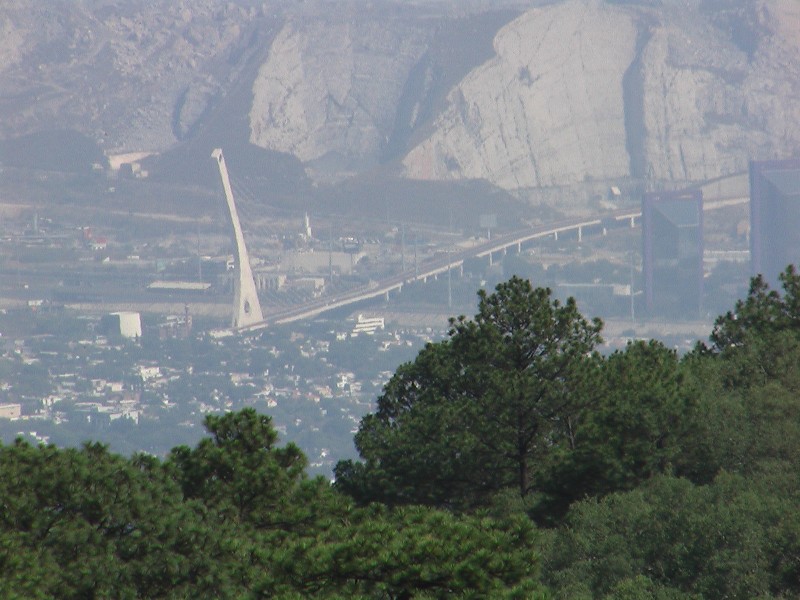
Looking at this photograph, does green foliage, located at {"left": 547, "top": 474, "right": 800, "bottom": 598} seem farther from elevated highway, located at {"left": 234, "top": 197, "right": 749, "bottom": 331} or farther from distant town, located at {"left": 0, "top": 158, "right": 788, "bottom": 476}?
elevated highway, located at {"left": 234, "top": 197, "right": 749, "bottom": 331}

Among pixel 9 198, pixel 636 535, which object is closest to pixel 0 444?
pixel 636 535

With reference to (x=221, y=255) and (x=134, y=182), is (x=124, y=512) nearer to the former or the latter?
(x=221, y=255)

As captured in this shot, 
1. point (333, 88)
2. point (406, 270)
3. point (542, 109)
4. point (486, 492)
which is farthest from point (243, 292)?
point (486, 492)

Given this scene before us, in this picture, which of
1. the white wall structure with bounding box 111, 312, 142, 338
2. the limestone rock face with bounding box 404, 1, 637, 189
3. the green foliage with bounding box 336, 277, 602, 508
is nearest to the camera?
the green foliage with bounding box 336, 277, 602, 508

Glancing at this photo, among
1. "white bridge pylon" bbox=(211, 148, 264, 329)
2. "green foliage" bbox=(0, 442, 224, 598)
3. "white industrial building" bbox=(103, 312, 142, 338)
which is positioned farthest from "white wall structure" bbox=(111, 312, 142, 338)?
"green foliage" bbox=(0, 442, 224, 598)

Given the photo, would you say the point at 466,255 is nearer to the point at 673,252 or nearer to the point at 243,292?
the point at 673,252
